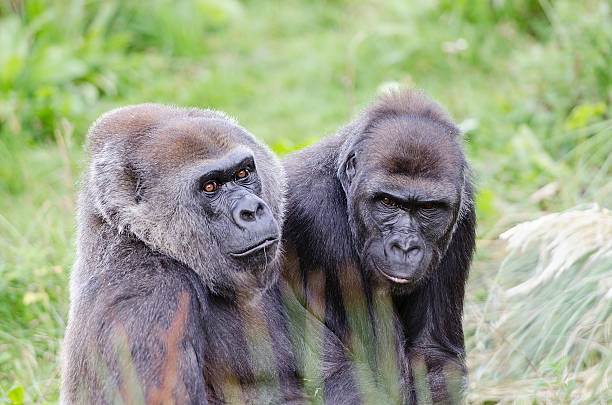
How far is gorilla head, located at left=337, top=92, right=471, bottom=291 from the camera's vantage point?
4570mm

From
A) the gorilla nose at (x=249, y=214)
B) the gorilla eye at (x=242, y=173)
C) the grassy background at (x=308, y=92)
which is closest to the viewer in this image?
the gorilla nose at (x=249, y=214)

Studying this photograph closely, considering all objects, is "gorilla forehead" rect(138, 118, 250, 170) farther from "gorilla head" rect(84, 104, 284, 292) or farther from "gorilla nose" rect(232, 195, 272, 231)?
"gorilla nose" rect(232, 195, 272, 231)

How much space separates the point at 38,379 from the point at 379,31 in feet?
19.9

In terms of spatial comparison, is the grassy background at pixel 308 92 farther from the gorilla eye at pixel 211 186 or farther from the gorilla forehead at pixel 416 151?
the gorilla eye at pixel 211 186

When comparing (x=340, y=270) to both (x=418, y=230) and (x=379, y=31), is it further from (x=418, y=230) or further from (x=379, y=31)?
(x=379, y=31)

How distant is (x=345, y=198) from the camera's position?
5.01 meters

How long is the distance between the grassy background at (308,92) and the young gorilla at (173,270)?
1475 millimetres

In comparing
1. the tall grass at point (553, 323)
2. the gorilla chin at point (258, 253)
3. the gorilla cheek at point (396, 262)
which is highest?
the gorilla chin at point (258, 253)

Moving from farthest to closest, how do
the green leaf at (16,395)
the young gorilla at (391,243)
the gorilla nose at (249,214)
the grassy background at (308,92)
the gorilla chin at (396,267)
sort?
the grassy background at (308,92) < the green leaf at (16,395) < the young gorilla at (391,243) < the gorilla chin at (396,267) < the gorilla nose at (249,214)

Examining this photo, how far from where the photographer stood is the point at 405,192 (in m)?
4.58

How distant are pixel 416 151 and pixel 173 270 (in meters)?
1.51

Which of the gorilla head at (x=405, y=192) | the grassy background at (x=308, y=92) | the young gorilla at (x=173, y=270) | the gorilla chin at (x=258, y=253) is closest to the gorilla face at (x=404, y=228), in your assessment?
the gorilla head at (x=405, y=192)

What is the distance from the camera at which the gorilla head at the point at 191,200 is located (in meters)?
4.06

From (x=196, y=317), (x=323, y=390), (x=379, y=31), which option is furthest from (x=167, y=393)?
(x=379, y=31)
